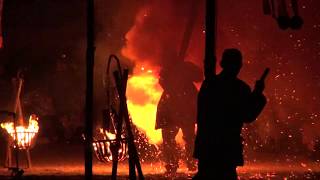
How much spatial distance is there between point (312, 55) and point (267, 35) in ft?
4.47

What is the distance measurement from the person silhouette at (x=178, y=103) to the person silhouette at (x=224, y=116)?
6.11 meters

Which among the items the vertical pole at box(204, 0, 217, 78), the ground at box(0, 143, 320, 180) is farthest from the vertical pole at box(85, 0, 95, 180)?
the ground at box(0, 143, 320, 180)

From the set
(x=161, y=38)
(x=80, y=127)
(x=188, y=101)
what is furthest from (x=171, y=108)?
(x=80, y=127)

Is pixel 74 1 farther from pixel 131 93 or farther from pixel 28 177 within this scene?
pixel 28 177

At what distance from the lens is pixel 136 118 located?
15859 mm

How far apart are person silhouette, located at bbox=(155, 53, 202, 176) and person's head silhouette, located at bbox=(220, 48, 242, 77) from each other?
6281mm

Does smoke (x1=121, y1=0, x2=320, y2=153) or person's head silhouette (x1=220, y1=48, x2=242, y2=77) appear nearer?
person's head silhouette (x1=220, y1=48, x2=242, y2=77)

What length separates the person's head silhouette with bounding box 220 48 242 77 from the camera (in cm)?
555

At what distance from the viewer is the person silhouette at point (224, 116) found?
559cm

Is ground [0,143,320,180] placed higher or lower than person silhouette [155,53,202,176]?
lower

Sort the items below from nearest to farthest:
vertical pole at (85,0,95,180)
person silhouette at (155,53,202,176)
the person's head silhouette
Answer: the person's head silhouette, vertical pole at (85,0,95,180), person silhouette at (155,53,202,176)

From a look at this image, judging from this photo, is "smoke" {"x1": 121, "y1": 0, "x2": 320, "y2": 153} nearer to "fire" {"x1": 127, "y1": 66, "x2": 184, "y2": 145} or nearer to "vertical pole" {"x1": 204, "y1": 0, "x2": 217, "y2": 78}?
"fire" {"x1": 127, "y1": 66, "x2": 184, "y2": 145}

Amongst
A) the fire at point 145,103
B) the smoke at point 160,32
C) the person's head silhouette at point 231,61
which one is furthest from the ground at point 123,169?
the person's head silhouette at point 231,61

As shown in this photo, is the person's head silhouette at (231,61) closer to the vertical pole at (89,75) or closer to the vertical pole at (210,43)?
the vertical pole at (210,43)
